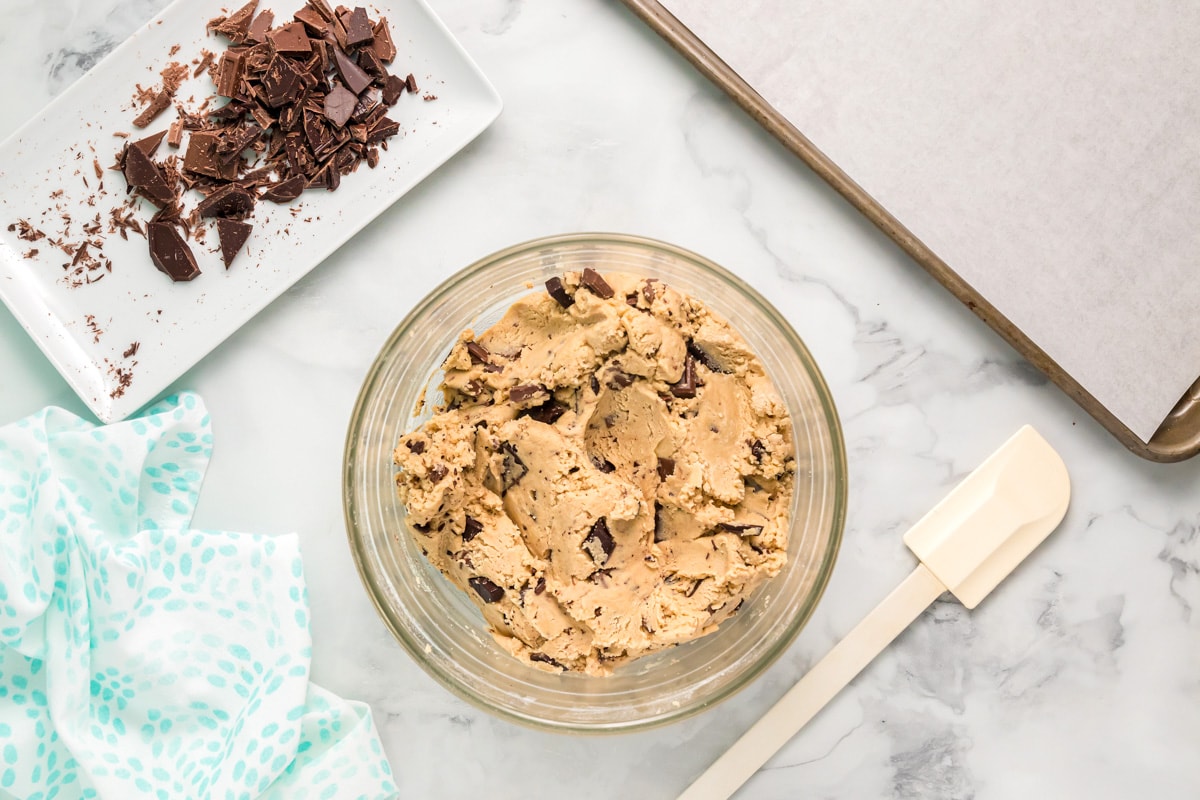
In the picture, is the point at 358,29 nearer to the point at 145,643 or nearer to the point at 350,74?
the point at 350,74

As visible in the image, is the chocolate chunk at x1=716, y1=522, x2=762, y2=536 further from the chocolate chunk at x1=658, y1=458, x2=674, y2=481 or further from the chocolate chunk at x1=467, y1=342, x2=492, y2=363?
the chocolate chunk at x1=467, y1=342, x2=492, y2=363

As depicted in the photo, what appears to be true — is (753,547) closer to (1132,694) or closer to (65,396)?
(1132,694)

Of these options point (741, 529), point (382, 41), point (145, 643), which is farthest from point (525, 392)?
point (145, 643)

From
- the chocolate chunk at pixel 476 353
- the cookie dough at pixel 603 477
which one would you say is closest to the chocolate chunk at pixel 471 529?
the cookie dough at pixel 603 477

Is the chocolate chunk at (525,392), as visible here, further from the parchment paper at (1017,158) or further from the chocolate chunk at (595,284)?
the parchment paper at (1017,158)

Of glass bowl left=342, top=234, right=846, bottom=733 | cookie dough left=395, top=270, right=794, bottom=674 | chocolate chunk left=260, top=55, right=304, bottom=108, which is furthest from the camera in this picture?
chocolate chunk left=260, top=55, right=304, bottom=108

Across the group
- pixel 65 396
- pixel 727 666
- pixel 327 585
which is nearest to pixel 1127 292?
pixel 727 666

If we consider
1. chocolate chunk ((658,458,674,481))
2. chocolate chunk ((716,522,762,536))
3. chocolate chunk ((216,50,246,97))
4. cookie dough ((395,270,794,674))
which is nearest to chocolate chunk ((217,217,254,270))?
chocolate chunk ((216,50,246,97))
